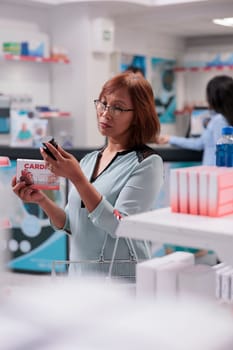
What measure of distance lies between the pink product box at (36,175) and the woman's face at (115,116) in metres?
0.33

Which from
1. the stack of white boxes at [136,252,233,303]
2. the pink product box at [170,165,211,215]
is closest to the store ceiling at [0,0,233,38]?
the pink product box at [170,165,211,215]

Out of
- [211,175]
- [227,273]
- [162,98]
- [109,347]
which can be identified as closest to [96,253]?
[227,273]

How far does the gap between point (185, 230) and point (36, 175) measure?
762 mm

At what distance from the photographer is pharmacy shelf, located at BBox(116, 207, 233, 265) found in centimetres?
152

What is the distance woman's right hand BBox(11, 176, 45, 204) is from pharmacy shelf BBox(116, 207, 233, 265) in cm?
62

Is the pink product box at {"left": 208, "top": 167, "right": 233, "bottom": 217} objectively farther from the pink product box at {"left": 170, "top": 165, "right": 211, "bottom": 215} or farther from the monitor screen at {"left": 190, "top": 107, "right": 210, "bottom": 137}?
the monitor screen at {"left": 190, "top": 107, "right": 210, "bottom": 137}

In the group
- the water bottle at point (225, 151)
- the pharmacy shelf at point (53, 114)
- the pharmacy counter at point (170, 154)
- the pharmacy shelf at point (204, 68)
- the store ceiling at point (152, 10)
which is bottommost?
the pharmacy counter at point (170, 154)

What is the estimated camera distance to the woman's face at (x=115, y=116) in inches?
93.1

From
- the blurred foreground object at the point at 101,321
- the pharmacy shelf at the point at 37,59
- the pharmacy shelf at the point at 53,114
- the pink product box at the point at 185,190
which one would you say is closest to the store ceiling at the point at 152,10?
the pharmacy shelf at the point at 37,59

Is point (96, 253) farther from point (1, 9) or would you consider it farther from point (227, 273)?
point (1, 9)

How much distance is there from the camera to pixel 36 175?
2184mm

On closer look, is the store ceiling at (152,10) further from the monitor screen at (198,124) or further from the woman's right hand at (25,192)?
the woman's right hand at (25,192)

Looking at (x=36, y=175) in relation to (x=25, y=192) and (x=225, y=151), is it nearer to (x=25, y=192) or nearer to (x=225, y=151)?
(x=25, y=192)

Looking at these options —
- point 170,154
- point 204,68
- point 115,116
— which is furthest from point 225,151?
point 204,68
